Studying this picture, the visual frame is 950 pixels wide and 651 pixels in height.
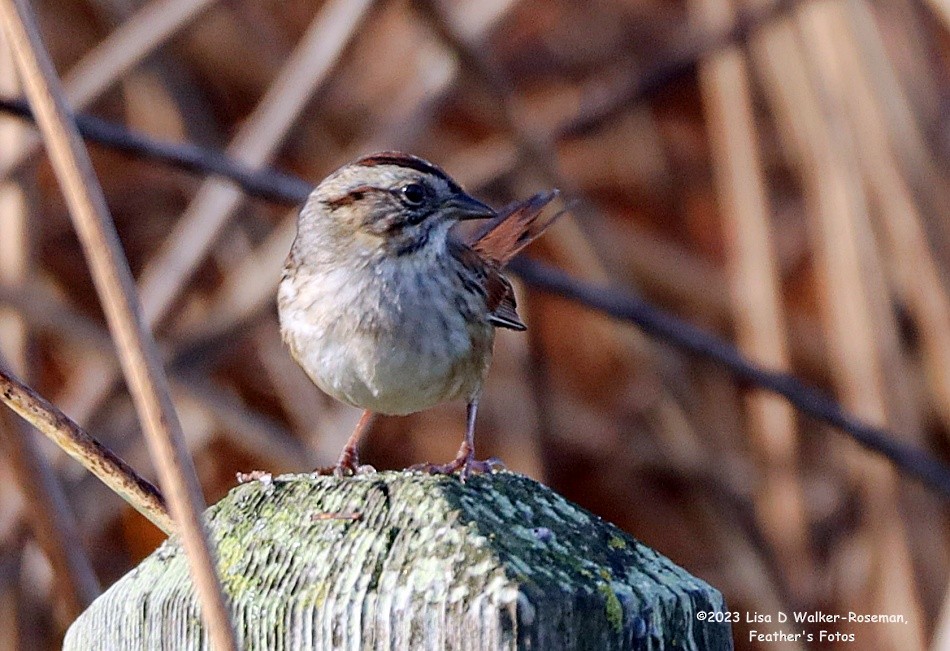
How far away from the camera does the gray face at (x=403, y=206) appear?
2.30 metres

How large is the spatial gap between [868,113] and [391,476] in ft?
8.63

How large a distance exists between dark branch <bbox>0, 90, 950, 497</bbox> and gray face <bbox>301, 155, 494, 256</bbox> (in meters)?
0.43

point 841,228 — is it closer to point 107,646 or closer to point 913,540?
point 913,540

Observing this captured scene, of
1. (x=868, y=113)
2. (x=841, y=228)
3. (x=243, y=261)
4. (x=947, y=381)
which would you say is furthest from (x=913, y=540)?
(x=243, y=261)

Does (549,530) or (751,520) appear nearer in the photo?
(549,530)

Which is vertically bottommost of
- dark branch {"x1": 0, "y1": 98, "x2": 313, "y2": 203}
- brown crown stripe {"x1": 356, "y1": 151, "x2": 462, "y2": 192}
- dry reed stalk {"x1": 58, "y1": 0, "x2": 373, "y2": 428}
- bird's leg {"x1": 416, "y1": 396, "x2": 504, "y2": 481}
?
bird's leg {"x1": 416, "y1": 396, "x2": 504, "y2": 481}

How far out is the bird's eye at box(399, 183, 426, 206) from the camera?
2.30 meters

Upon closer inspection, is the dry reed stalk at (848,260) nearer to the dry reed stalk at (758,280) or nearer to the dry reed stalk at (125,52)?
the dry reed stalk at (758,280)

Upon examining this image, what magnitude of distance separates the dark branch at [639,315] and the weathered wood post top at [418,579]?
1643 millimetres

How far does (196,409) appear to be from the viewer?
4.05 m

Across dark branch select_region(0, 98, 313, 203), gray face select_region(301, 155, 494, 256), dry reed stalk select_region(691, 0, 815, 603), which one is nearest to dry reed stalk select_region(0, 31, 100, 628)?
dark branch select_region(0, 98, 313, 203)

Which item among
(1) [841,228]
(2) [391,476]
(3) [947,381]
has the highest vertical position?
(1) [841,228]

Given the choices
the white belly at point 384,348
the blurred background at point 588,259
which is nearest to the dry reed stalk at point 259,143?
the blurred background at point 588,259

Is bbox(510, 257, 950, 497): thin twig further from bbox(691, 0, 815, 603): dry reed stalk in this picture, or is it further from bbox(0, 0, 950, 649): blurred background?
bbox(691, 0, 815, 603): dry reed stalk
